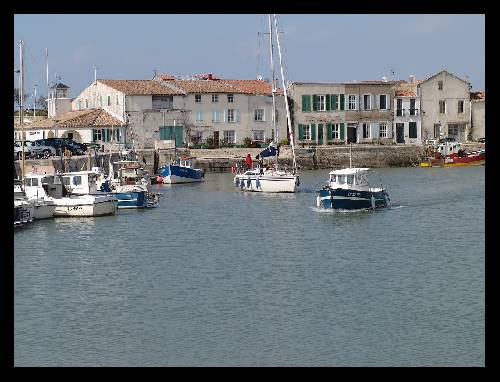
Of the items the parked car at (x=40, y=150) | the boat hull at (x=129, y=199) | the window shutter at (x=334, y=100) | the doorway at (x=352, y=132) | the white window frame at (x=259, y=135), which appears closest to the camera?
the boat hull at (x=129, y=199)

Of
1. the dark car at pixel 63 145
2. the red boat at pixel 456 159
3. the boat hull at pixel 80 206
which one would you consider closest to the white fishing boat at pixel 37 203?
the boat hull at pixel 80 206

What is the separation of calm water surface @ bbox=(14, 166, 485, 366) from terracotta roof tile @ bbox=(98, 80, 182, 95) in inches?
1175

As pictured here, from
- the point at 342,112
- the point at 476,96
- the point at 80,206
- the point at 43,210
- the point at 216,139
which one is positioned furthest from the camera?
the point at 476,96

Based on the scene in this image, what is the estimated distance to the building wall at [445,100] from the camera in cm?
7581

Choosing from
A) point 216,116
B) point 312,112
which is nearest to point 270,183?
point 216,116

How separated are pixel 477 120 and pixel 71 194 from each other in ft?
150

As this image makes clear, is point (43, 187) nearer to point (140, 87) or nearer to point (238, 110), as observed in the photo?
point (140, 87)

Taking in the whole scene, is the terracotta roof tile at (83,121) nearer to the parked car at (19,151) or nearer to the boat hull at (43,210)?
the parked car at (19,151)

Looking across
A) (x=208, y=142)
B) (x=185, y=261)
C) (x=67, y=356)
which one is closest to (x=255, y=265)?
(x=185, y=261)

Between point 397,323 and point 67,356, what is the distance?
6.55 m

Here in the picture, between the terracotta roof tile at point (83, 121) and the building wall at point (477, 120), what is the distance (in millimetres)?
27887

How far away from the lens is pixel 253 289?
915 inches

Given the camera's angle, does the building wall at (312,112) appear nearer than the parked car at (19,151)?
No
